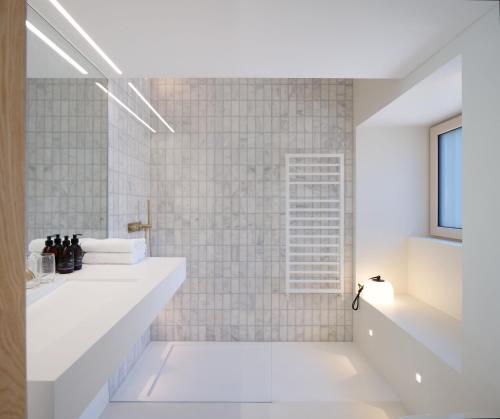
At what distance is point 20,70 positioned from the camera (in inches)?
33.5

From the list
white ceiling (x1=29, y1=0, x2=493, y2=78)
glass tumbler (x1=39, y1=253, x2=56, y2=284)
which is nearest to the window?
white ceiling (x1=29, y1=0, x2=493, y2=78)

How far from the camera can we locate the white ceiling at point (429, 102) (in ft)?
6.77

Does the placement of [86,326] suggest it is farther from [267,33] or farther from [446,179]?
[446,179]

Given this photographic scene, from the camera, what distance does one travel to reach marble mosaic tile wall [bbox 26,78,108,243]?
1865 millimetres

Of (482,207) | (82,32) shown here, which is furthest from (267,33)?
(482,207)

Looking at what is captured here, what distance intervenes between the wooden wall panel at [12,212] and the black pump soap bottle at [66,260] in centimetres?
118

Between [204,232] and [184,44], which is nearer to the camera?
[184,44]

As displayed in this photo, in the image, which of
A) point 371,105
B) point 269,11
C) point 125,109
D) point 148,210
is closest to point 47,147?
point 125,109

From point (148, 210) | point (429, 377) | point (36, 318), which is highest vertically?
point (148, 210)

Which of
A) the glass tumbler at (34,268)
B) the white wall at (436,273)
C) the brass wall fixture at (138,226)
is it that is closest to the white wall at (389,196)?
the white wall at (436,273)

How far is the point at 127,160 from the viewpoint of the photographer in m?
3.04

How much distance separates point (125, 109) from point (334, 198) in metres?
2.12

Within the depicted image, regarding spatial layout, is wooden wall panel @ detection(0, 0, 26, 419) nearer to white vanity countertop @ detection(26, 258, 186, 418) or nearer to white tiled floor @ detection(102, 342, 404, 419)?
white vanity countertop @ detection(26, 258, 186, 418)

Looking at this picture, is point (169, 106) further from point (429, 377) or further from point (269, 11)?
point (429, 377)
